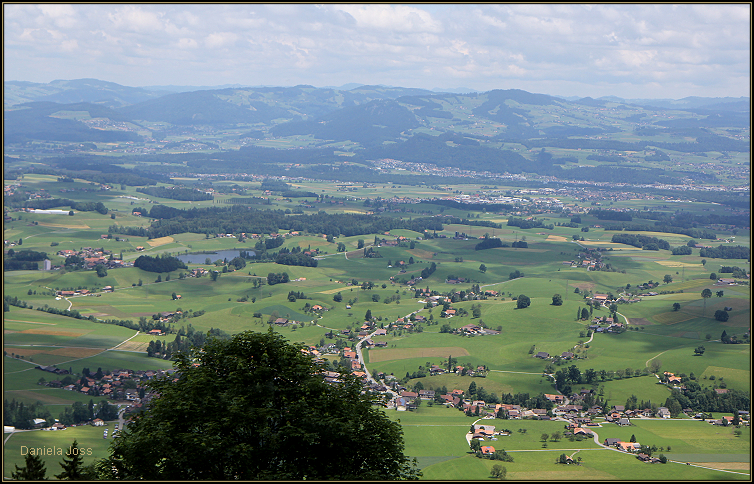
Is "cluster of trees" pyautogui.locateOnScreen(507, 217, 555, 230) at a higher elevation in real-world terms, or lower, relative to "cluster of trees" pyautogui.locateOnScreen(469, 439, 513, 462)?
higher

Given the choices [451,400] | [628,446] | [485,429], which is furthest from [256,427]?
[451,400]

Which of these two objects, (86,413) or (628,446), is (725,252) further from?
(86,413)

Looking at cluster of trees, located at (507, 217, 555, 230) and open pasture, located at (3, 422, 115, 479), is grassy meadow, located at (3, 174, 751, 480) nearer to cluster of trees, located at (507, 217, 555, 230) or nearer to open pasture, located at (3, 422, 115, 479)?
open pasture, located at (3, 422, 115, 479)

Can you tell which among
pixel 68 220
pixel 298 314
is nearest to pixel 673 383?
pixel 298 314

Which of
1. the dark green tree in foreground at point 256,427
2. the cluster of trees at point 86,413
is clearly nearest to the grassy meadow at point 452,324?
the cluster of trees at point 86,413

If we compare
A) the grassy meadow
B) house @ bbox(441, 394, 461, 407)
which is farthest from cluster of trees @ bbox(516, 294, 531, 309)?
house @ bbox(441, 394, 461, 407)

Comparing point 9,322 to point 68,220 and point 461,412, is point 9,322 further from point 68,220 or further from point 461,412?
point 68,220
